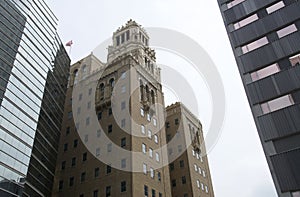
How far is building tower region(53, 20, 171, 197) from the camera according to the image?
5850cm

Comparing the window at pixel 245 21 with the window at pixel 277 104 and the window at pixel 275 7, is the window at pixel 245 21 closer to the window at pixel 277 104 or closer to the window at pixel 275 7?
the window at pixel 275 7

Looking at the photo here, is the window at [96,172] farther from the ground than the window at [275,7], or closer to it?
closer to it

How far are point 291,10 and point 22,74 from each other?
3986cm

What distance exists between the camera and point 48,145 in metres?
58.3

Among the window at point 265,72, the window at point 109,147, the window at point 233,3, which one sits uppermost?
the window at point 233,3

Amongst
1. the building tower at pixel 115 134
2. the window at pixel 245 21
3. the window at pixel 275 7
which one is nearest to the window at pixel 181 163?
the building tower at pixel 115 134

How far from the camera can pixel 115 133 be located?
63.7 metres

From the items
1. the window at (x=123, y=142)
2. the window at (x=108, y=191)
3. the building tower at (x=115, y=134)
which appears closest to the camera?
the window at (x=108, y=191)

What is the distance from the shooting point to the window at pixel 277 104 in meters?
30.9

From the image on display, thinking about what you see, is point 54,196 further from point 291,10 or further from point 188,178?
point 291,10

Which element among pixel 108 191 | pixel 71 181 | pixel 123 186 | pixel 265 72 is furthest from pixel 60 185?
pixel 265 72

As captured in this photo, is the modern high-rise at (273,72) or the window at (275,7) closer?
the modern high-rise at (273,72)

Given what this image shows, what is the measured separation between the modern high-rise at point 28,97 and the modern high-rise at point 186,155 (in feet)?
106

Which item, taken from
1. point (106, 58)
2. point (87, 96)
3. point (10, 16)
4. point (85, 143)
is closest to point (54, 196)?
point (85, 143)
